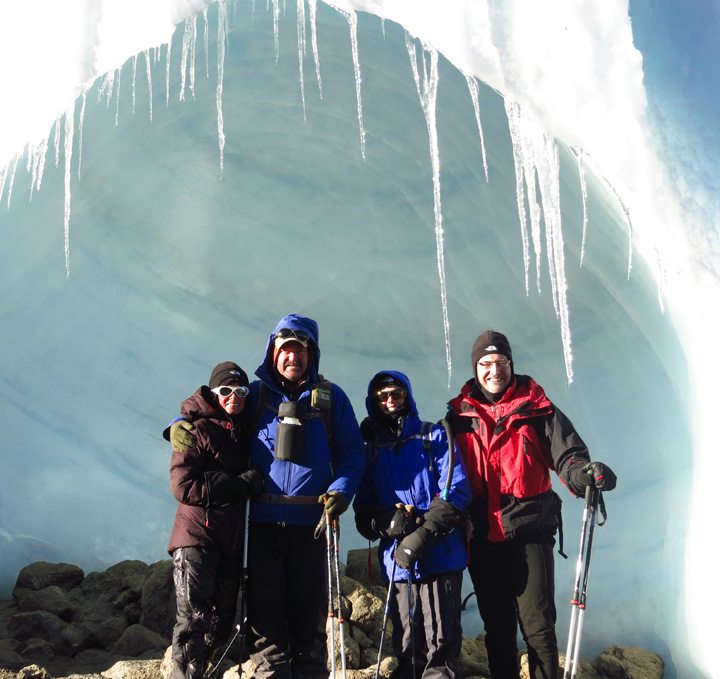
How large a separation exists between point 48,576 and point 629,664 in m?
3.59

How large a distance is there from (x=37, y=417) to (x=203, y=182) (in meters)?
2.44

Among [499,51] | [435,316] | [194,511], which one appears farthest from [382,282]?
[194,511]

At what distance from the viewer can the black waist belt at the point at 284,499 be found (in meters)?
2.65

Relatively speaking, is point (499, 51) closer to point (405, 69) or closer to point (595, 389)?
point (405, 69)

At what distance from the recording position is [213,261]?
22.6 ft

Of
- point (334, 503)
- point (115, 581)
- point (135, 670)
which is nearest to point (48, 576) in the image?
point (115, 581)

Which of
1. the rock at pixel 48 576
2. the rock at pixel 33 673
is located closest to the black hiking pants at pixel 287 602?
the rock at pixel 33 673

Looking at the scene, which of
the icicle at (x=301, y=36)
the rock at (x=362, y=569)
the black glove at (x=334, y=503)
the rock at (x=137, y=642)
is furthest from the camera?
the icicle at (x=301, y=36)

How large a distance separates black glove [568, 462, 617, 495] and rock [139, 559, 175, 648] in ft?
8.02

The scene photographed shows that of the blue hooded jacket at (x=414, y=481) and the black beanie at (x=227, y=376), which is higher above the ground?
Answer: the black beanie at (x=227, y=376)

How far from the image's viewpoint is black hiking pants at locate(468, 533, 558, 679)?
2.66 metres

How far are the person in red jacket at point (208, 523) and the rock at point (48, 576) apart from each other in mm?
2598

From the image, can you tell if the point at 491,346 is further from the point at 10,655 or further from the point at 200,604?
the point at 10,655

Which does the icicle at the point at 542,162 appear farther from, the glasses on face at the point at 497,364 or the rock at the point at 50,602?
the rock at the point at 50,602
